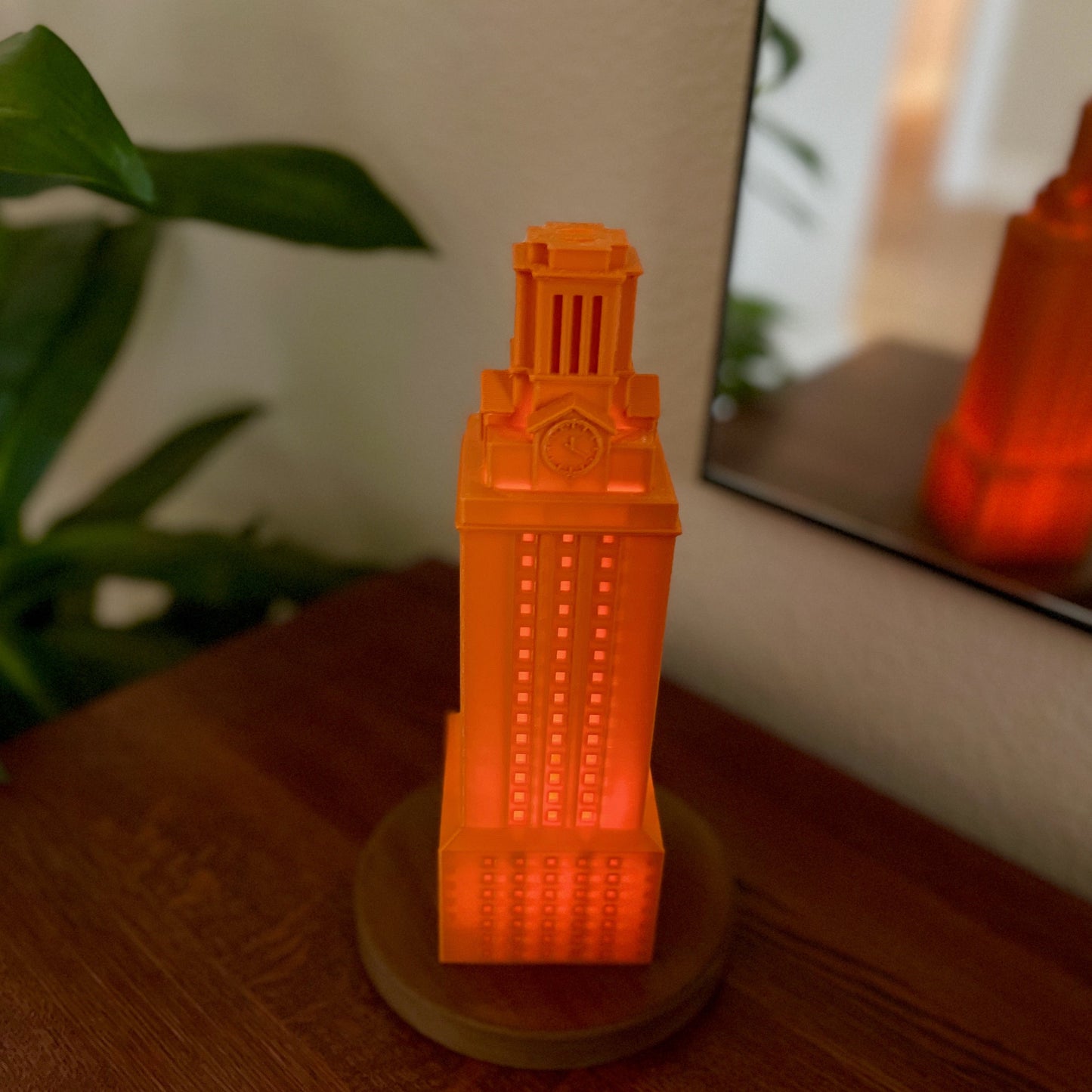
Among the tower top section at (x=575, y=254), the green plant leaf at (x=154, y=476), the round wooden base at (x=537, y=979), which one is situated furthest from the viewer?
the green plant leaf at (x=154, y=476)

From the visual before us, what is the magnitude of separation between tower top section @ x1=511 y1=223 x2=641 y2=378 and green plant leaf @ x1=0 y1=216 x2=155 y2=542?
600 millimetres

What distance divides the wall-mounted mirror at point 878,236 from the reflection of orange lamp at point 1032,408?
0.5 inches

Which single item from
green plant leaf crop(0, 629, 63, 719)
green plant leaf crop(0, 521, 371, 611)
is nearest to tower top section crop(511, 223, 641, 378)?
green plant leaf crop(0, 521, 371, 611)

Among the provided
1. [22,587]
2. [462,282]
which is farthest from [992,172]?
[22,587]

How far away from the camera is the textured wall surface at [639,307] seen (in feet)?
2.17

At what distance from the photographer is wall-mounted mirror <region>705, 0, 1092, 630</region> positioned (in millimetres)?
535

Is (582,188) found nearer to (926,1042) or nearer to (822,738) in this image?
(822,738)

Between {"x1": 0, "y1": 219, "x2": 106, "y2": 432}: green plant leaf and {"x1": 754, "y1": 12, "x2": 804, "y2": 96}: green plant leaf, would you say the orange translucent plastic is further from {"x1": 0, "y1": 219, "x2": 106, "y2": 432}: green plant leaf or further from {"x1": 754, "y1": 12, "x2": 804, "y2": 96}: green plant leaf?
{"x1": 0, "y1": 219, "x2": 106, "y2": 432}: green plant leaf

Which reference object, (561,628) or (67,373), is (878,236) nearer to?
(561,628)

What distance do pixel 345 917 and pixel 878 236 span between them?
577 mm

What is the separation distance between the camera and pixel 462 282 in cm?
83

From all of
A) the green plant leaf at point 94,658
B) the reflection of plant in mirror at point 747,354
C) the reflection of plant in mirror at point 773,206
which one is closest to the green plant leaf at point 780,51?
the reflection of plant in mirror at point 773,206

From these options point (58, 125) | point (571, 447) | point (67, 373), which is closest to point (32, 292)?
point (67, 373)

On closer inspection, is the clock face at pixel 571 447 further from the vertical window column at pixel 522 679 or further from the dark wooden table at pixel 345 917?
the dark wooden table at pixel 345 917
